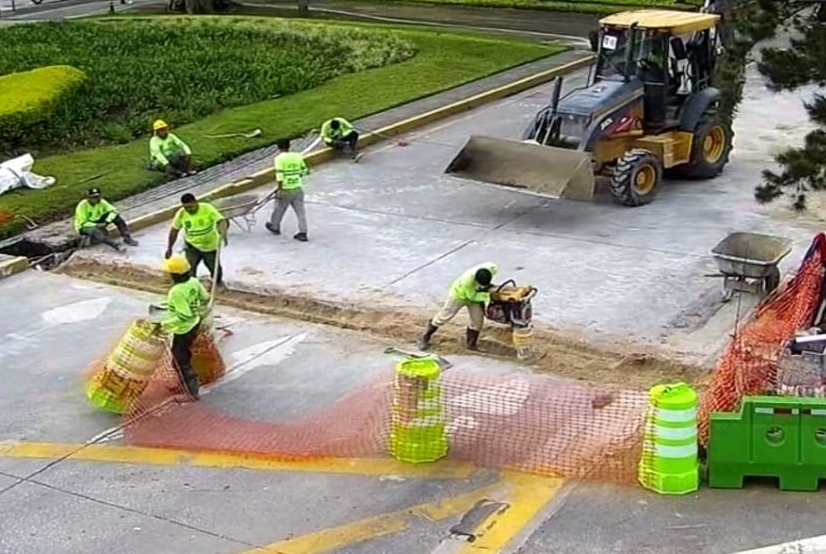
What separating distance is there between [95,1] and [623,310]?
126 ft

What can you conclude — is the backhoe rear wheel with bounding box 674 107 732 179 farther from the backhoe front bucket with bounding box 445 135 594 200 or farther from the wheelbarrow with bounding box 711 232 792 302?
the wheelbarrow with bounding box 711 232 792 302

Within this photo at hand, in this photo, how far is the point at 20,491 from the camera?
34.9 ft

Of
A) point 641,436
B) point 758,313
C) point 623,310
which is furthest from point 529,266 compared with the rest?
point 641,436

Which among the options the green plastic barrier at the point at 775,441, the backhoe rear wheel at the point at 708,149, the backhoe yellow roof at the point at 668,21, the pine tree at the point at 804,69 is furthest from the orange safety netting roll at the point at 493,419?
the backhoe yellow roof at the point at 668,21

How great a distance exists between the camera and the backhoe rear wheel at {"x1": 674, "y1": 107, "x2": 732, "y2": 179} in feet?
62.0

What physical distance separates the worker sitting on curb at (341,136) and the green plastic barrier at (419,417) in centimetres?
1072

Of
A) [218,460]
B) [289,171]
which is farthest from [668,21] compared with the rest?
[218,460]

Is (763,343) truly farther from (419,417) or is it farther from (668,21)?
(668,21)

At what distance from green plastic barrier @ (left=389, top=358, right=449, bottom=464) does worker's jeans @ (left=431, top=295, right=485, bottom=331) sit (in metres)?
2.22

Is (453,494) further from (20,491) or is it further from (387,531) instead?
(20,491)

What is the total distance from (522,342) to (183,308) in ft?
11.0

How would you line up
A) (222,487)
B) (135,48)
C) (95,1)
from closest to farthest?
(222,487), (135,48), (95,1)

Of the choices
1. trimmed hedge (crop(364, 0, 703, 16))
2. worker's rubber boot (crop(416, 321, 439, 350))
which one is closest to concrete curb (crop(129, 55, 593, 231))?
worker's rubber boot (crop(416, 321, 439, 350))

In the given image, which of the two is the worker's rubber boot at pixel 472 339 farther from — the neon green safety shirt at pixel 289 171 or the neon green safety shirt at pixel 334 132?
the neon green safety shirt at pixel 334 132
